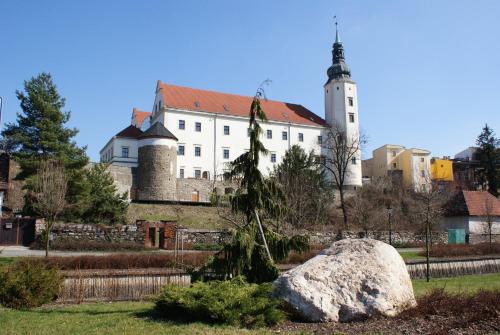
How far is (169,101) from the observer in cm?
6006

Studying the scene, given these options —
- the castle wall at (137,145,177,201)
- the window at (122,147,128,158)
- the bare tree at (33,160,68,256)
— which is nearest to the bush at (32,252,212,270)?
the bare tree at (33,160,68,256)

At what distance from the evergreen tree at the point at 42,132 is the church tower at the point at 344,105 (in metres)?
42.6

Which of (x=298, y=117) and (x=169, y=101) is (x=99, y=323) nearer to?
(x=169, y=101)

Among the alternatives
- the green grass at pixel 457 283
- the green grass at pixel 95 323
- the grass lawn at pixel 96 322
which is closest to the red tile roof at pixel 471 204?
the green grass at pixel 457 283

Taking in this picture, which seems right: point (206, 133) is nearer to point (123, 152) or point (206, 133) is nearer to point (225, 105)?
point (225, 105)

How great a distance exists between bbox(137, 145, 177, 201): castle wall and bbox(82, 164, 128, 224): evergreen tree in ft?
46.3

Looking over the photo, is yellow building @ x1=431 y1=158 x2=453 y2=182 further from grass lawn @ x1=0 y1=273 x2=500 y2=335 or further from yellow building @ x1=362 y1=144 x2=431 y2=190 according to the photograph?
grass lawn @ x1=0 y1=273 x2=500 y2=335

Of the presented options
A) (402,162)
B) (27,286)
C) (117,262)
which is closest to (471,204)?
(117,262)

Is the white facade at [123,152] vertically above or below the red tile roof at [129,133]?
below

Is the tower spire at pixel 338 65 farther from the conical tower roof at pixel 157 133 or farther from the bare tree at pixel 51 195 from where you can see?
the bare tree at pixel 51 195

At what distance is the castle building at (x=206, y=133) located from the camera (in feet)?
170

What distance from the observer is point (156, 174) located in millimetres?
51031

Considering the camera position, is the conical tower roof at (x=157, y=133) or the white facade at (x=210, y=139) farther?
the white facade at (x=210, y=139)

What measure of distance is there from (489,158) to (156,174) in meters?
46.9
